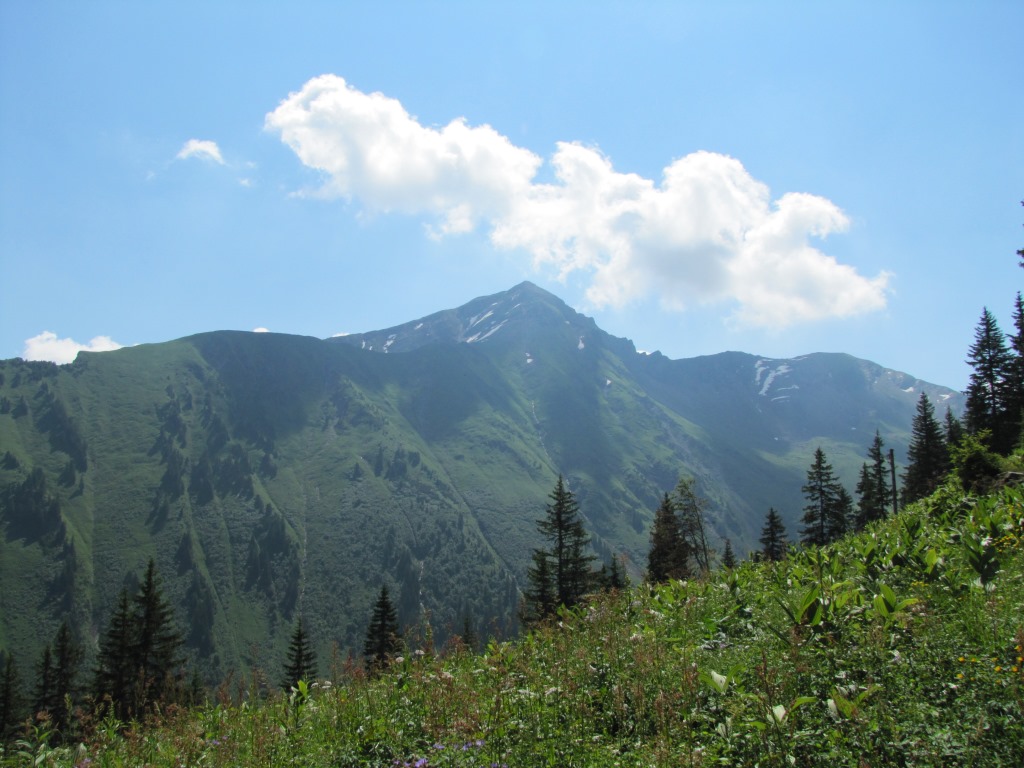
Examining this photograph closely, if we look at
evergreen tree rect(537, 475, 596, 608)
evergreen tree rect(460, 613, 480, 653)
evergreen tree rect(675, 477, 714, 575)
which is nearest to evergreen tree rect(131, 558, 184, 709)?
evergreen tree rect(460, 613, 480, 653)

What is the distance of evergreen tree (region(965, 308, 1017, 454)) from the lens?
51812 mm

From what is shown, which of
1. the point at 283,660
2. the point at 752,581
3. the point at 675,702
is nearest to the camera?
the point at 675,702

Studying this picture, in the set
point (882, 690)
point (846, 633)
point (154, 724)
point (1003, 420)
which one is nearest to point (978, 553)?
point (846, 633)

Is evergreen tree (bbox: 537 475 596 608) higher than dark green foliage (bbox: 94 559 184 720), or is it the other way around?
evergreen tree (bbox: 537 475 596 608)

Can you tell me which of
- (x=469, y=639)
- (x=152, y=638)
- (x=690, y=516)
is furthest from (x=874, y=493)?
(x=152, y=638)

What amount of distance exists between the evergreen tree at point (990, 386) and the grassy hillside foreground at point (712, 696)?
54.2 metres

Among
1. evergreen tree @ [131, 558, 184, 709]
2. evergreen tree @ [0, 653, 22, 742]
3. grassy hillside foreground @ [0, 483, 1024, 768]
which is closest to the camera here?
grassy hillside foreground @ [0, 483, 1024, 768]

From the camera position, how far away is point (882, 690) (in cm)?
566

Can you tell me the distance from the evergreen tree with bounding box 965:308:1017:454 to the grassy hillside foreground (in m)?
54.2

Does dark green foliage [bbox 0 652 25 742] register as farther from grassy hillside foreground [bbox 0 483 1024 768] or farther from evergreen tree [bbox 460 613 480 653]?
grassy hillside foreground [bbox 0 483 1024 768]

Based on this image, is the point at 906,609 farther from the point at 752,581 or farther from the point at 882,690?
the point at 752,581

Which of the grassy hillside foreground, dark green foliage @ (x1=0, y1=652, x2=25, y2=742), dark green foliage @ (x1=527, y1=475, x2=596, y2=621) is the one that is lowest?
dark green foliage @ (x1=0, y1=652, x2=25, y2=742)

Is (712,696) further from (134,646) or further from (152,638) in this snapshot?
(152,638)

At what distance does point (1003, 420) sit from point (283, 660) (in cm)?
20432
